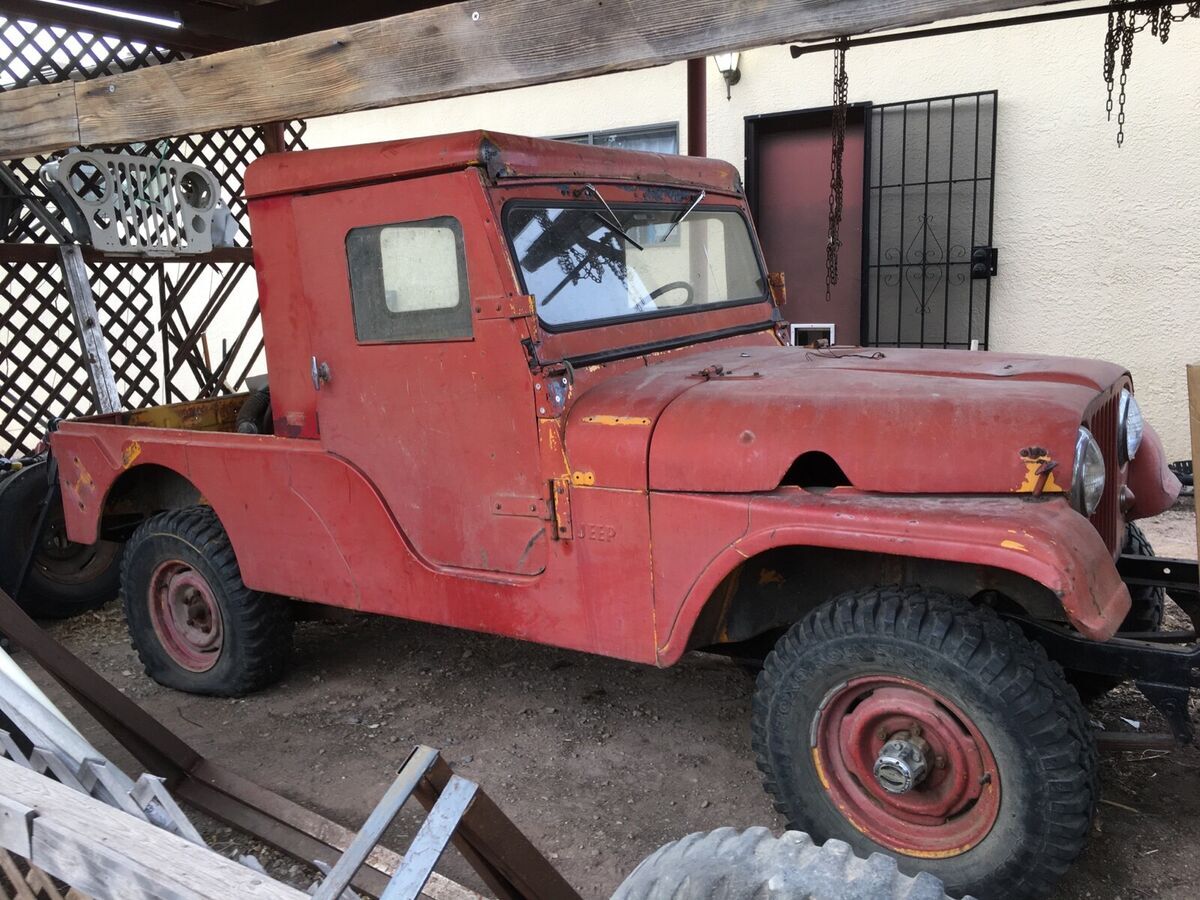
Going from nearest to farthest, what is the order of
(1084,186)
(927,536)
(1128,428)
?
(927,536) → (1128,428) → (1084,186)

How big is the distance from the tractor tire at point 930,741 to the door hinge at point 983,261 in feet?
14.6

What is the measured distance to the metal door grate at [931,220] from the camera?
20.5 feet

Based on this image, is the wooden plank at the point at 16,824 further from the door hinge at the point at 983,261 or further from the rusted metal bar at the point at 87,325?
the door hinge at the point at 983,261

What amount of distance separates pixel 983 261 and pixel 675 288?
362cm

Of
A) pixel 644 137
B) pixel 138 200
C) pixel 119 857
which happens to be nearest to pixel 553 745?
pixel 119 857

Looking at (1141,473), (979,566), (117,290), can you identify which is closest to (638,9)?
(979,566)

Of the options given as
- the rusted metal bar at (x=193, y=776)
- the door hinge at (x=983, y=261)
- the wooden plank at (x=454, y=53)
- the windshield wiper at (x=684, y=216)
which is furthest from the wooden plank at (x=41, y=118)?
the door hinge at (x=983, y=261)

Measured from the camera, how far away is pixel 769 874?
Answer: 5.04 ft

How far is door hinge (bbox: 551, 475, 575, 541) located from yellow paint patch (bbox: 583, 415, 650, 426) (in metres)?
0.18

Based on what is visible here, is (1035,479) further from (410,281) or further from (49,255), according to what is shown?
(49,255)

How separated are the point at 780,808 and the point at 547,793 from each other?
0.82 metres

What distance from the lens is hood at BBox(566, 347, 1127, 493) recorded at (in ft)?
7.56

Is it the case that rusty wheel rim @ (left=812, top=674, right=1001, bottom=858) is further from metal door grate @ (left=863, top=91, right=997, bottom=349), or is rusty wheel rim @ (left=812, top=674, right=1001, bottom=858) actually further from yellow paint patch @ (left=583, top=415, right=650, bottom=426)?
metal door grate @ (left=863, top=91, right=997, bottom=349)

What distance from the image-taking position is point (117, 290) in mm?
7012
